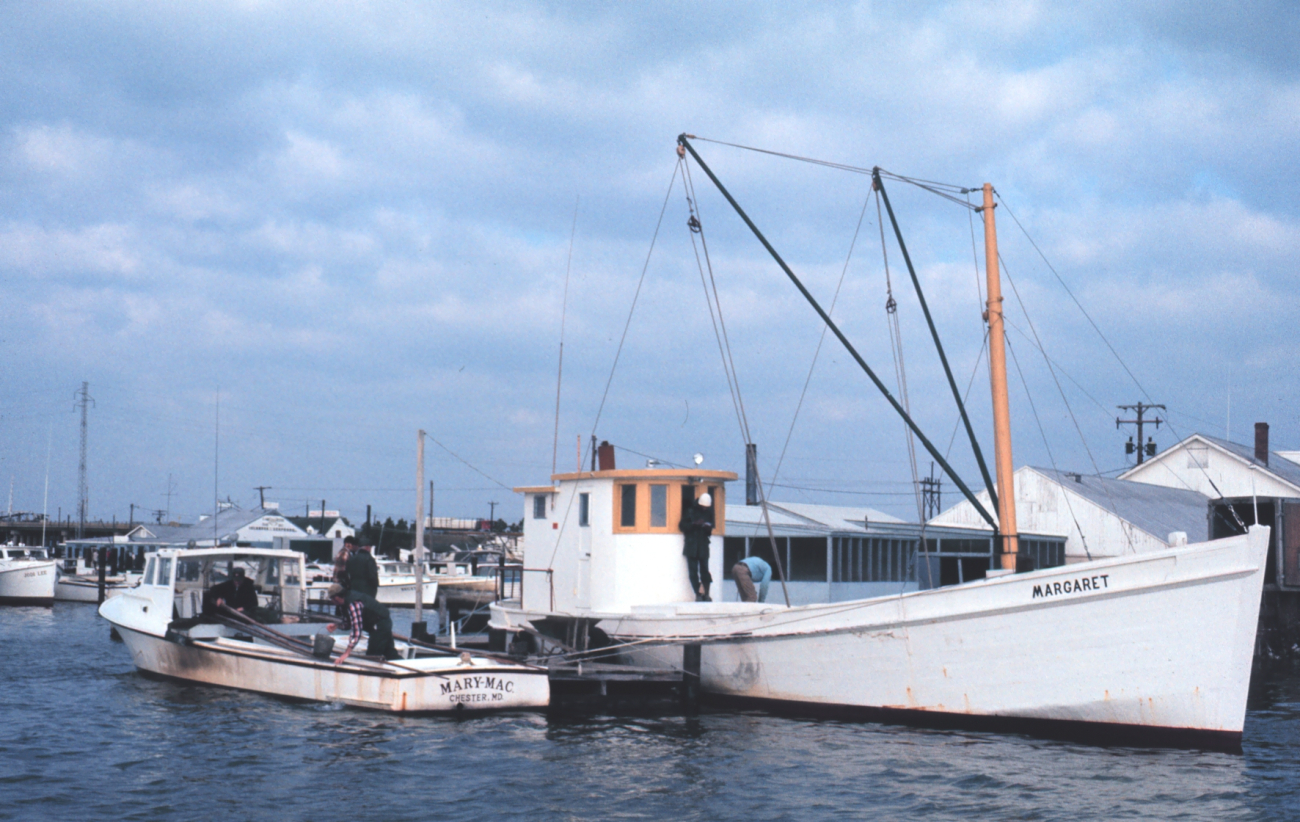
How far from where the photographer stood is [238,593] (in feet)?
66.2

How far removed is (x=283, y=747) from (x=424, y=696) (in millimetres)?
2123

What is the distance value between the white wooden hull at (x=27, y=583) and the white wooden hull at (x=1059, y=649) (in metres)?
39.9

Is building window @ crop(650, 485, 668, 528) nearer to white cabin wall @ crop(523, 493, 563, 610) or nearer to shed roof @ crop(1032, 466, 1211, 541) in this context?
white cabin wall @ crop(523, 493, 563, 610)

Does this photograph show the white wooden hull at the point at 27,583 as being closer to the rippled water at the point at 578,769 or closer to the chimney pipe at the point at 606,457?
the rippled water at the point at 578,769

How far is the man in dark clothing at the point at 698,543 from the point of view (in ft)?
62.3

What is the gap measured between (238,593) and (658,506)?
7.66 meters

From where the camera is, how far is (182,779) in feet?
40.8

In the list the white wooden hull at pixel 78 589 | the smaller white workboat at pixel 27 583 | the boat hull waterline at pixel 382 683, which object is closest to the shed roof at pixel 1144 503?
the boat hull waterline at pixel 382 683

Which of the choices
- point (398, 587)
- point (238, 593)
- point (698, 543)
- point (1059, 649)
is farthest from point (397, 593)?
point (1059, 649)

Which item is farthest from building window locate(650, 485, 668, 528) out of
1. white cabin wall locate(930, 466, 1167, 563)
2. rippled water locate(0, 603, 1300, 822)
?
white cabin wall locate(930, 466, 1167, 563)

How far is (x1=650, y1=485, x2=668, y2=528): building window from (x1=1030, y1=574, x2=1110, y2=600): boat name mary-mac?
22.1ft

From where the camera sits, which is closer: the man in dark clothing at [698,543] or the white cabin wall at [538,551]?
the man in dark clothing at [698,543]

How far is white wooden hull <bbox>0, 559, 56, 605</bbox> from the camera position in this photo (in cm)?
4622

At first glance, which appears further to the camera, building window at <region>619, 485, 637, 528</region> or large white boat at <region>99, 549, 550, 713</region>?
building window at <region>619, 485, 637, 528</region>
